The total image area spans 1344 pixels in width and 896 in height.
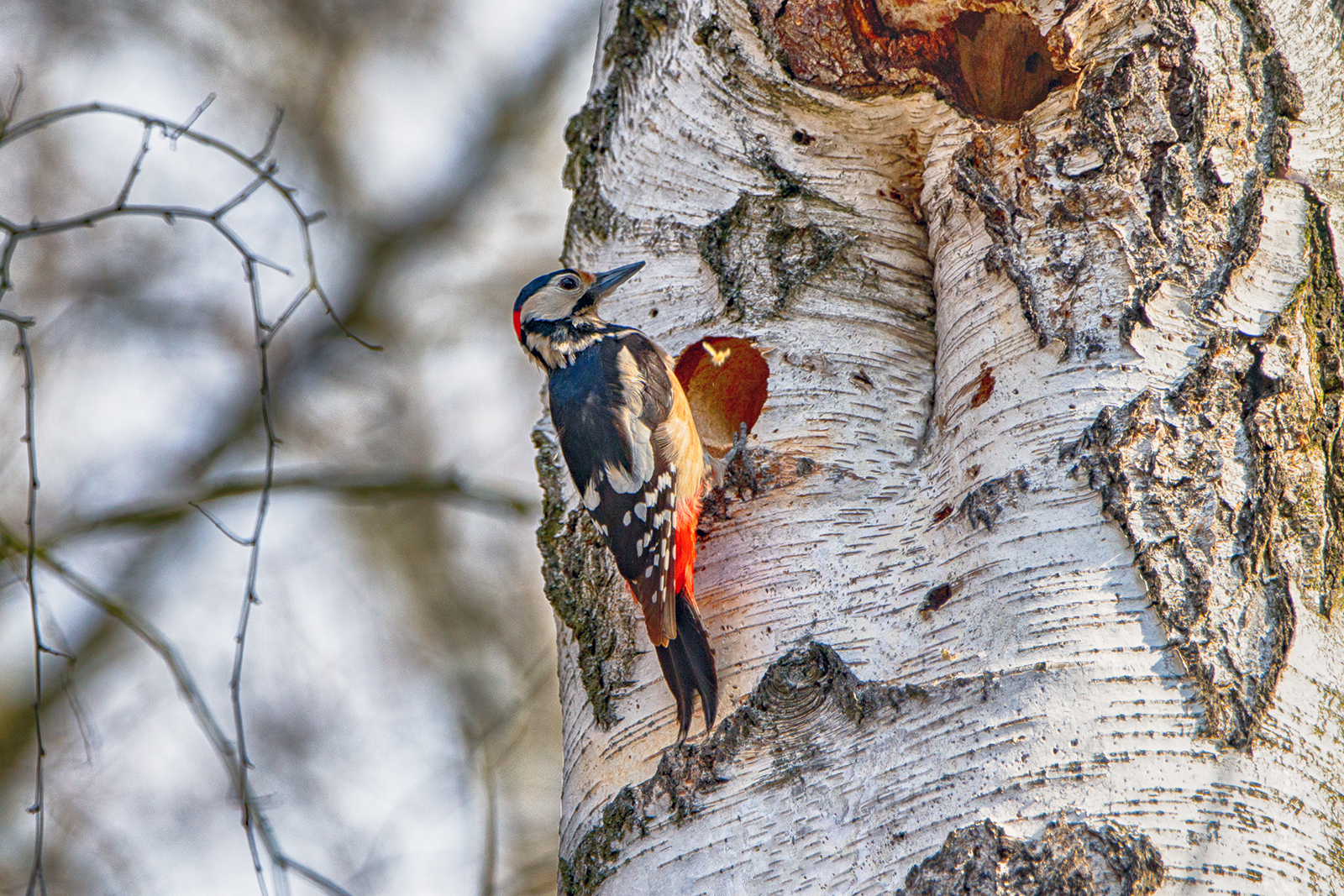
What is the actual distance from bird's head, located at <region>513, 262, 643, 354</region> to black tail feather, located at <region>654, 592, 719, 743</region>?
3.61ft

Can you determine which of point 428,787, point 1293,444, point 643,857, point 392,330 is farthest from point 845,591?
point 392,330

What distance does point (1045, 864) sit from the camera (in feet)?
5.67

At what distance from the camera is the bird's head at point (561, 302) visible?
10.2ft

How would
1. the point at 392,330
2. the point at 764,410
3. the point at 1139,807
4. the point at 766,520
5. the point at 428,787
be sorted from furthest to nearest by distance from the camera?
1. the point at 392,330
2. the point at 428,787
3. the point at 764,410
4. the point at 766,520
5. the point at 1139,807

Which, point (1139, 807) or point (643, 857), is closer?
point (1139, 807)

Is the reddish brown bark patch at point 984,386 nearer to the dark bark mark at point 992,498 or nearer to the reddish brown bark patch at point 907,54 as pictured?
the dark bark mark at point 992,498

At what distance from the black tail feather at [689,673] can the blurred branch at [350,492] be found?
2.39 m

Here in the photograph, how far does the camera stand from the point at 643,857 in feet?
7.17

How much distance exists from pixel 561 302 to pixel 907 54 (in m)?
1.56

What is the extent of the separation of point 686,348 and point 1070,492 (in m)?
1.15

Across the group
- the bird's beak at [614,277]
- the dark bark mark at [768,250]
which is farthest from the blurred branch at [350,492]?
the dark bark mark at [768,250]

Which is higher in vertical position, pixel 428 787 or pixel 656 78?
pixel 656 78

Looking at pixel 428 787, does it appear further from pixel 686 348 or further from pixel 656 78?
pixel 656 78

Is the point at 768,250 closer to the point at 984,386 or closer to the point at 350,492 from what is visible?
the point at 984,386
